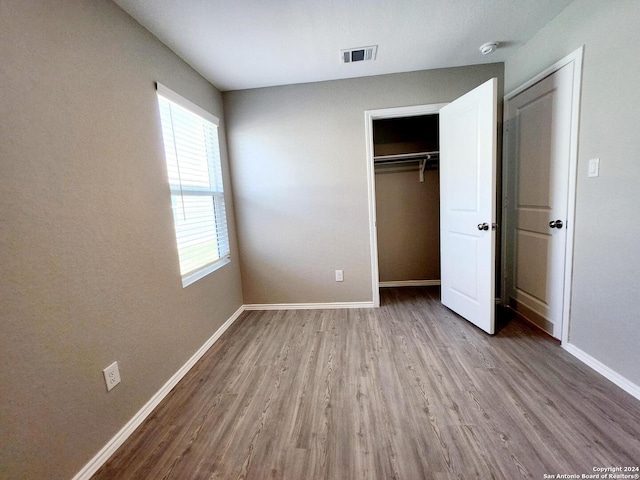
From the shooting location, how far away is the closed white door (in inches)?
73.4

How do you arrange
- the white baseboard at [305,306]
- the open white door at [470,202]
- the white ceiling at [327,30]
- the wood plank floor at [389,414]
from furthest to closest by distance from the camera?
the white baseboard at [305,306] → the open white door at [470,202] → the white ceiling at [327,30] → the wood plank floor at [389,414]

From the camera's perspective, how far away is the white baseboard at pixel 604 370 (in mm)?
1454

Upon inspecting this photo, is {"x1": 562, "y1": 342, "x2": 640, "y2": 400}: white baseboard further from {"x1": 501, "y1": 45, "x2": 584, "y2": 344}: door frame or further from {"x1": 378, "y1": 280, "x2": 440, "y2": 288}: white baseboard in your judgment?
{"x1": 378, "y1": 280, "x2": 440, "y2": 288}: white baseboard

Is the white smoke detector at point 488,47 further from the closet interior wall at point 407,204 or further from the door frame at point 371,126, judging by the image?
the closet interior wall at point 407,204

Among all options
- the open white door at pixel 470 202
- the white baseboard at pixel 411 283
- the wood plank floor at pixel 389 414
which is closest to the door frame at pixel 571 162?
the wood plank floor at pixel 389 414

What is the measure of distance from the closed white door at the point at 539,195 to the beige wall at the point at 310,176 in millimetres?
654

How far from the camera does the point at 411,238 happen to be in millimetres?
3408

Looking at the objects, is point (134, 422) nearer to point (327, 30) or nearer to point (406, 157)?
point (327, 30)

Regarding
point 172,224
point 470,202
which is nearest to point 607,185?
point 470,202

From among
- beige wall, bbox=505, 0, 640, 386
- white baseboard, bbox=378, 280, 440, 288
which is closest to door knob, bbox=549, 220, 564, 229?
beige wall, bbox=505, 0, 640, 386

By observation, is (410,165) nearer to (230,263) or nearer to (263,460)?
(230,263)

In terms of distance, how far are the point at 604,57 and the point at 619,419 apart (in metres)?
1.96

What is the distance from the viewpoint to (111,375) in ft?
4.39

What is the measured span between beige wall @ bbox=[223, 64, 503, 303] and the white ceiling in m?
0.20
